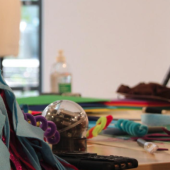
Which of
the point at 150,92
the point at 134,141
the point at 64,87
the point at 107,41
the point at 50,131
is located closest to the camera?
the point at 50,131

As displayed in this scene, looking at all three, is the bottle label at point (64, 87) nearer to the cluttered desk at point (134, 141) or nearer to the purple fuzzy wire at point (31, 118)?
the cluttered desk at point (134, 141)

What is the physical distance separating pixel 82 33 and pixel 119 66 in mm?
471

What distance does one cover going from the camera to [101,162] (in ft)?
1.17

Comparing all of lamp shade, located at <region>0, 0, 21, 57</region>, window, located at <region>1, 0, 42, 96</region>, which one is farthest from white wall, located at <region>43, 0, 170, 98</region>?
lamp shade, located at <region>0, 0, 21, 57</region>

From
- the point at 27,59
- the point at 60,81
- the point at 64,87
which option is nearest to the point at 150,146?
the point at 64,87

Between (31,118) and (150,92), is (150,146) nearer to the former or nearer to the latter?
(31,118)

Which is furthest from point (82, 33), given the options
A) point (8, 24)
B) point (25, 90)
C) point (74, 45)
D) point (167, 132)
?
point (167, 132)

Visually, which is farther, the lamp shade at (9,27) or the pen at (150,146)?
the lamp shade at (9,27)

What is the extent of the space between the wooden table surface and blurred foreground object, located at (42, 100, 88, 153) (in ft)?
0.09

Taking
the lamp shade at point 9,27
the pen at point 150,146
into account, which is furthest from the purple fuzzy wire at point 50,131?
the lamp shade at point 9,27

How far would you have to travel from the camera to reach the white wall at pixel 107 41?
3605 mm

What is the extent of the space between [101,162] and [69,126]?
13 cm

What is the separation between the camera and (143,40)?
3.65 meters

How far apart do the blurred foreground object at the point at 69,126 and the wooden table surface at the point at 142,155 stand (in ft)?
0.09
